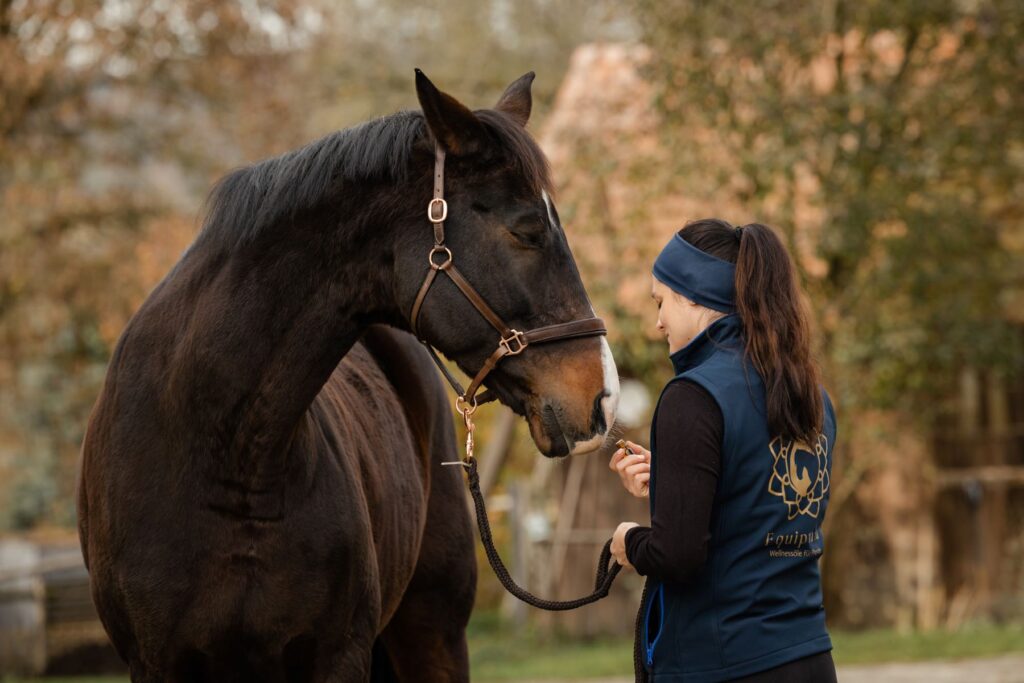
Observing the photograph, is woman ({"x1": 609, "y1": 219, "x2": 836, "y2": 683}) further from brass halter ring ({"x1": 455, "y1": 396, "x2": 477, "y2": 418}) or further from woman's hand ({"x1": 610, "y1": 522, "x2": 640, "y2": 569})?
brass halter ring ({"x1": 455, "y1": 396, "x2": 477, "y2": 418})

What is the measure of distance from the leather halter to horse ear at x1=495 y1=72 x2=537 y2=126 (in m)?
0.43

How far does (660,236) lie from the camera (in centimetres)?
1131

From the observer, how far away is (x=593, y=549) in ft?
44.2

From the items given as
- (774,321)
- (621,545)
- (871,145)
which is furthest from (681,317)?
(871,145)

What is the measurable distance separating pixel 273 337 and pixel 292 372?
0.10 meters

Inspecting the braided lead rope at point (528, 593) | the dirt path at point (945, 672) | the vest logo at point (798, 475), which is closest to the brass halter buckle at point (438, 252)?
the braided lead rope at point (528, 593)

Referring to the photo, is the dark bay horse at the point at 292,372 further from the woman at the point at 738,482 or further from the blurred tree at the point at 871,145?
the blurred tree at the point at 871,145

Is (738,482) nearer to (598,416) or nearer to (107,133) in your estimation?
(598,416)

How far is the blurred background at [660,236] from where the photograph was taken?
10641 millimetres

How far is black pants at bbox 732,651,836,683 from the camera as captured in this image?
2588 mm

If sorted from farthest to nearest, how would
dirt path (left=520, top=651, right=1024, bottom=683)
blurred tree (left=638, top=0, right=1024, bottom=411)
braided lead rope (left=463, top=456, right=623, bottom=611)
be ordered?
blurred tree (left=638, top=0, right=1024, bottom=411) → dirt path (left=520, top=651, right=1024, bottom=683) → braided lead rope (left=463, top=456, right=623, bottom=611)

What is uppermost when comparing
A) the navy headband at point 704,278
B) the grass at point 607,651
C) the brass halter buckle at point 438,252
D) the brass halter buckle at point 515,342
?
the brass halter buckle at point 438,252

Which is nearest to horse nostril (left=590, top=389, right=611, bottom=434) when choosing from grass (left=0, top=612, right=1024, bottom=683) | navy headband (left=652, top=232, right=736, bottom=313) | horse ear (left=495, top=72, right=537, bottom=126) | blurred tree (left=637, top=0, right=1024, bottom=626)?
navy headband (left=652, top=232, right=736, bottom=313)

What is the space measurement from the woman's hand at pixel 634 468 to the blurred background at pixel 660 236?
5564mm
